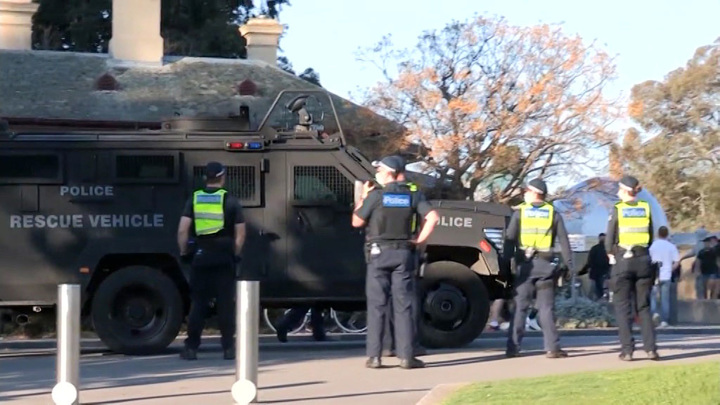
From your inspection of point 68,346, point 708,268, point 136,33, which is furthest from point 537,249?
point 136,33

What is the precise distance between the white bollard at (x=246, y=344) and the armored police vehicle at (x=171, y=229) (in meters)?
4.74

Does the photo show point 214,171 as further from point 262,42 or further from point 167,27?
point 167,27

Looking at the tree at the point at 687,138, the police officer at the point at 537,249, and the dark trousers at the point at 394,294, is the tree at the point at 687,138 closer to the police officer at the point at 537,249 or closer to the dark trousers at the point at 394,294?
the police officer at the point at 537,249

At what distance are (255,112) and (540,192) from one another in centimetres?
1589

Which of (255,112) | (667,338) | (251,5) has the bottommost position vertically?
(667,338)

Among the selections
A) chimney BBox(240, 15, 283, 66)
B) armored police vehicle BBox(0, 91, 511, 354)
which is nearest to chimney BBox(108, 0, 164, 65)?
chimney BBox(240, 15, 283, 66)

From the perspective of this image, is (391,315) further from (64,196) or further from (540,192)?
(64,196)

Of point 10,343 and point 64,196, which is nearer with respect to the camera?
point 64,196

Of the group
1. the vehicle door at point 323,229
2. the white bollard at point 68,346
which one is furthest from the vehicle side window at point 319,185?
the white bollard at point 68,346

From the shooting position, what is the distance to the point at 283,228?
14062 mm

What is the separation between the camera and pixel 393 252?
12.0m

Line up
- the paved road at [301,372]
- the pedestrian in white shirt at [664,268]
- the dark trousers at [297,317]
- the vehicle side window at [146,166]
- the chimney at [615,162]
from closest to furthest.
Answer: the paved road at [301,372]
the vehicle side window at [146,166]
the dark trousers at [297,317]
the pedestrian in white shirt at [664,268]
the chimney at [615,162]

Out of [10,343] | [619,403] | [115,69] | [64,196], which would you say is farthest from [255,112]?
[619,403]

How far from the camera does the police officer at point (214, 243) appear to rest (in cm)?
1282
